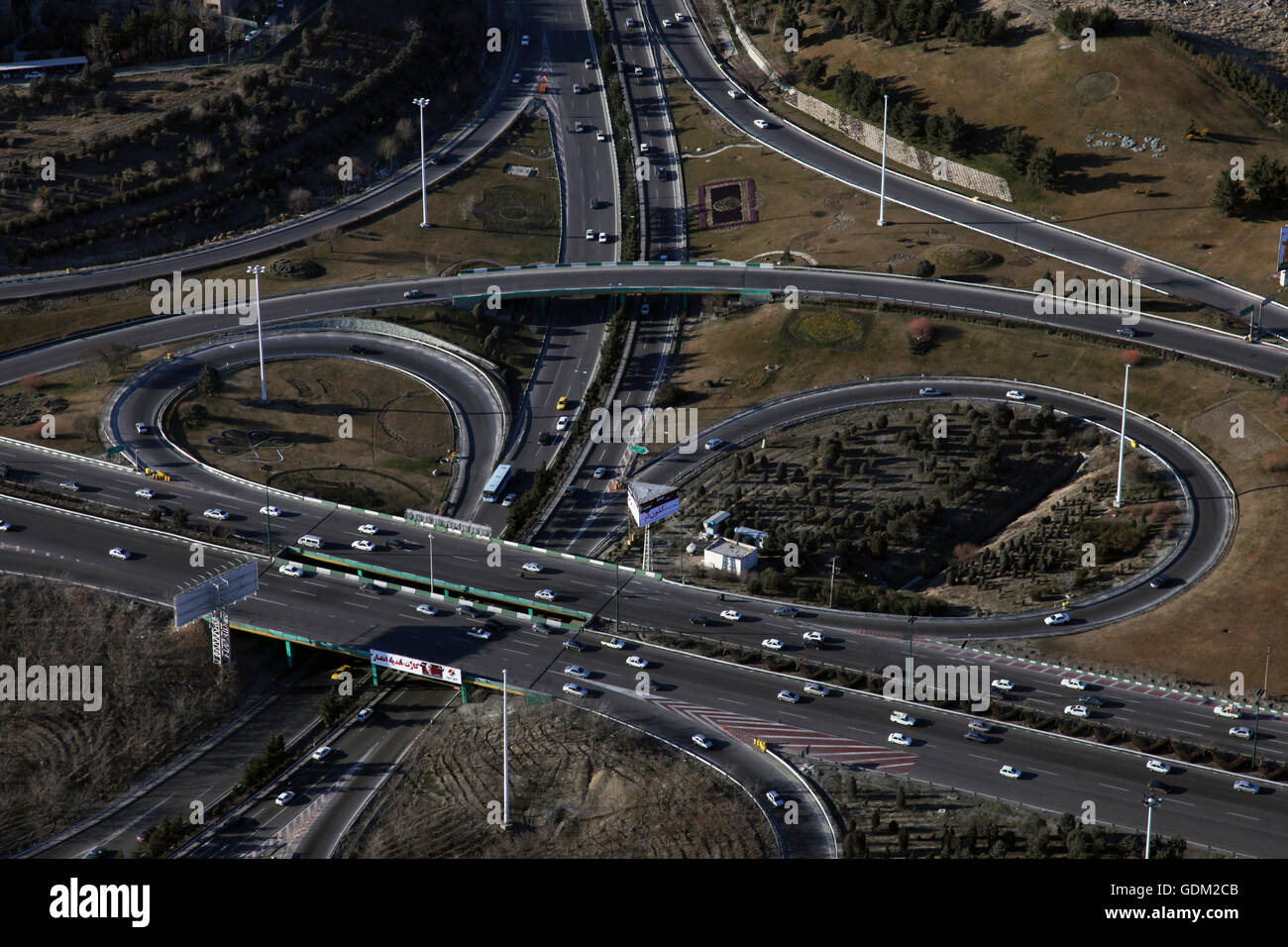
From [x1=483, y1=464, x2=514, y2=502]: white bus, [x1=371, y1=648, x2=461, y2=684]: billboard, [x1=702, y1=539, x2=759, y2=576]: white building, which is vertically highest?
[x1=483, y1=464, x2=514, y2=502]: white bus

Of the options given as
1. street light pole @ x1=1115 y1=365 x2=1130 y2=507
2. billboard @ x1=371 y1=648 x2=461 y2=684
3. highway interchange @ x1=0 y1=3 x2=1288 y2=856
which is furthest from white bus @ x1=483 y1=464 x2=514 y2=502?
street light pole @ x1=1115 y1=365 x2=1130 y2=507

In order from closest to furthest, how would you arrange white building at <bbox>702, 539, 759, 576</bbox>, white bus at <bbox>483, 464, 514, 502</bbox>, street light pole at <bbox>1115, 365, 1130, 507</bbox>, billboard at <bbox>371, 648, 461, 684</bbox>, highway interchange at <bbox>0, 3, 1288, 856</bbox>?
highway interchange at <bbox>0, 3, 1288, 856</bbox> < billboard at <bbox>371, 648, 461, 684</bbox> < white building at <bbox>702, 539, 759, 576</bbox> < street light pole at <bbox>1115, 365, 1130, 507</bbox> < white bus at <bbox>483, 464, 514, 502</bbox>

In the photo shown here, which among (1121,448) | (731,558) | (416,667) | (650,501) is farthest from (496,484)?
(1121,448)

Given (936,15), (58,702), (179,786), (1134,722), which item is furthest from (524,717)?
(936,15)

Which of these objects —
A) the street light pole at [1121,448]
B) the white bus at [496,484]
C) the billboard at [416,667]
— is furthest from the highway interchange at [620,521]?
the street light pole at [1121,448]

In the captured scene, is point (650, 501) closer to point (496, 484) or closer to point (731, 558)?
point (731, 558)

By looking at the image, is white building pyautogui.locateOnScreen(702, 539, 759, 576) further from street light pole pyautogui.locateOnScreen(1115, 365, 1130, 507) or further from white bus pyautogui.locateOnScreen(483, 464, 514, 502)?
street light pole pyautogui.locateOnScreen(1115, 365, 1130, 507)
